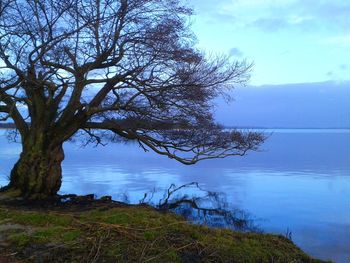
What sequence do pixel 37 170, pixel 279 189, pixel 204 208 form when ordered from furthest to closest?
pixel 279 189 < pixel 204 208 < pixel 37 170

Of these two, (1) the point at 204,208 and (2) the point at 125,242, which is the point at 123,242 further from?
(1) the point at 204,208

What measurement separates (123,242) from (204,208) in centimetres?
1174

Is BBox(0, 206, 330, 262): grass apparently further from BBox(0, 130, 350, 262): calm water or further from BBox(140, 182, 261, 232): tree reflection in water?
BBox(140, 182, 261, 232): tree reflection in water

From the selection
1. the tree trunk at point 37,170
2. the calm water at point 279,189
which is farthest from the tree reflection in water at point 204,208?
the tree trunk at point 37,170

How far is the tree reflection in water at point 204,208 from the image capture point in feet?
50.8

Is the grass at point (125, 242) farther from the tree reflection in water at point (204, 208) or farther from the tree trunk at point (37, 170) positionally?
the tree trunk at point (37, 170)

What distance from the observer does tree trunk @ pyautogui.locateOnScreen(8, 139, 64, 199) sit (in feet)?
49.3

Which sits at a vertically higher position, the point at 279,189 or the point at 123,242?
the point at 123,242

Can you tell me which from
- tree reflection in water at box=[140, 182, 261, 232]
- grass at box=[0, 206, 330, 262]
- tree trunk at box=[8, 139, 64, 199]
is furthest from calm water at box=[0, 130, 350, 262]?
tree trunk at box=[8, 139, 64, 199]

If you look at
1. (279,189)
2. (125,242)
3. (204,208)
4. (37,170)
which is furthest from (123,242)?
(279,189)

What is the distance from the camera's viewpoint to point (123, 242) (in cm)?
716

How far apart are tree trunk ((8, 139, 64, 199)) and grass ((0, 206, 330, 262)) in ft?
20.1

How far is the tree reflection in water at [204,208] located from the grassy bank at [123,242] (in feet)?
18.1

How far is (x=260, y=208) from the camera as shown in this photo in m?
18.9
